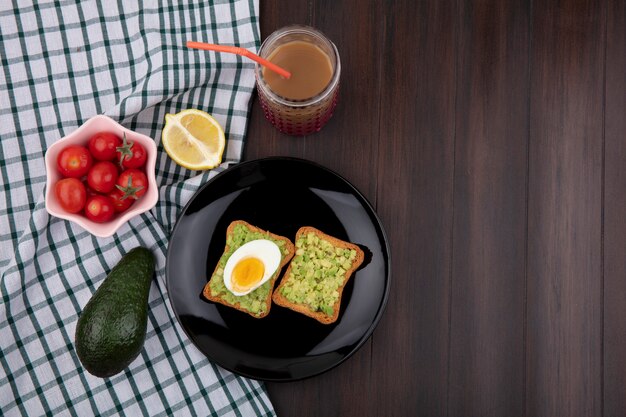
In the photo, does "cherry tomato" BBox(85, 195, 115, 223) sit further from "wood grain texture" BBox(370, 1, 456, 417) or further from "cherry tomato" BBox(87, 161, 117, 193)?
"wood grain texture" BBox(370, 1, 456, 417)

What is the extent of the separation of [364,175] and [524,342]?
589 mm

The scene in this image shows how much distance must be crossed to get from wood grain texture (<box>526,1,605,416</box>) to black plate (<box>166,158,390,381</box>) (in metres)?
0.45

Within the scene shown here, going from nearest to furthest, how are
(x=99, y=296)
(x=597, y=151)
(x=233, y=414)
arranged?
(x=99, y=296) → (x=233, y=414) → (x=597, y=151)

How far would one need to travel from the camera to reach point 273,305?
1391 mm

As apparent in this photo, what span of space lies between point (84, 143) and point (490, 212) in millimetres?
1005

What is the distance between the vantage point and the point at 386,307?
4.84ft

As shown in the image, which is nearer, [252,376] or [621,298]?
[252,376]

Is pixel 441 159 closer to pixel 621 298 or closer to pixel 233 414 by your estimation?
pixel 621 298

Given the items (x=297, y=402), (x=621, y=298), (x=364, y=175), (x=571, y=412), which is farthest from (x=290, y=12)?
(x=571, y=412)

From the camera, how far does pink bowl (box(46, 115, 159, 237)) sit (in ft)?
4.22

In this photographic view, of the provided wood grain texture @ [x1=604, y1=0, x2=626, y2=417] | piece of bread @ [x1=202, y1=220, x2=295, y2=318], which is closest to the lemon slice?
piece of bread @ [x1=202, y1=220, x2=295, y2=318]

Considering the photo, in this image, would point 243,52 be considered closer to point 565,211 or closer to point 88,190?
point 88,190

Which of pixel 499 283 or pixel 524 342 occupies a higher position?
pixel 499 283

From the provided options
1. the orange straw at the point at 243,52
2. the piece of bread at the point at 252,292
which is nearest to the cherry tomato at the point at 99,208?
the piece of bread at the point at 252,292
